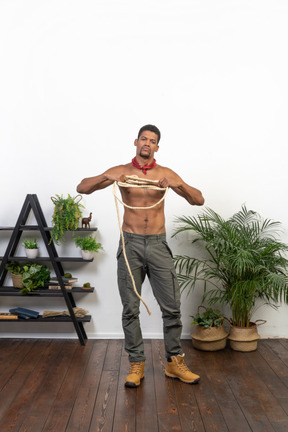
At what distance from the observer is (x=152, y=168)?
349 cm

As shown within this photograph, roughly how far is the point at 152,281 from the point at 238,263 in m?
0.69

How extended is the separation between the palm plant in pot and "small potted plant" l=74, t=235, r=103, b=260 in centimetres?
67

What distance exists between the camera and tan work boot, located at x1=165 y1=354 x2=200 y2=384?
11.2 ft

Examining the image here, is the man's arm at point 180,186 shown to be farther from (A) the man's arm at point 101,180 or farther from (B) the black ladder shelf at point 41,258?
(B) the black ladder shelf at point 41,258

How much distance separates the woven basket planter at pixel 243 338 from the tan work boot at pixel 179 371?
0.76m

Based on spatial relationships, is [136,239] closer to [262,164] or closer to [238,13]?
[262,164]

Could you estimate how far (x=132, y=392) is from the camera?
327 cm

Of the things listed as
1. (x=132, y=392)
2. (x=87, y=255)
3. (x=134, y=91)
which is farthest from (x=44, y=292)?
(x=134, y=91)

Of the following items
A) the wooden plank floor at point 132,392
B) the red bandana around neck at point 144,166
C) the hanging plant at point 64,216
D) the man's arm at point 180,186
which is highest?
the red bandana around neck at point 144,166

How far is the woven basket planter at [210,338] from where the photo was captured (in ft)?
13.4

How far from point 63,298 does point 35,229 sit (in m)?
0.67

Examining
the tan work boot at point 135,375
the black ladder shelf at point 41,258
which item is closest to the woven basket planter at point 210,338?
Answer: the tan work boot at point 135,375

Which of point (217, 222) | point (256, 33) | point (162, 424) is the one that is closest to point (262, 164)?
point (217, 222)

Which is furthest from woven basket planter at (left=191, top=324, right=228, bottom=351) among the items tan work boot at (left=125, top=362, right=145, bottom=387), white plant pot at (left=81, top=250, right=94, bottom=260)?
white plant pot at (left=81, top=250, right=94, bottom=260)
